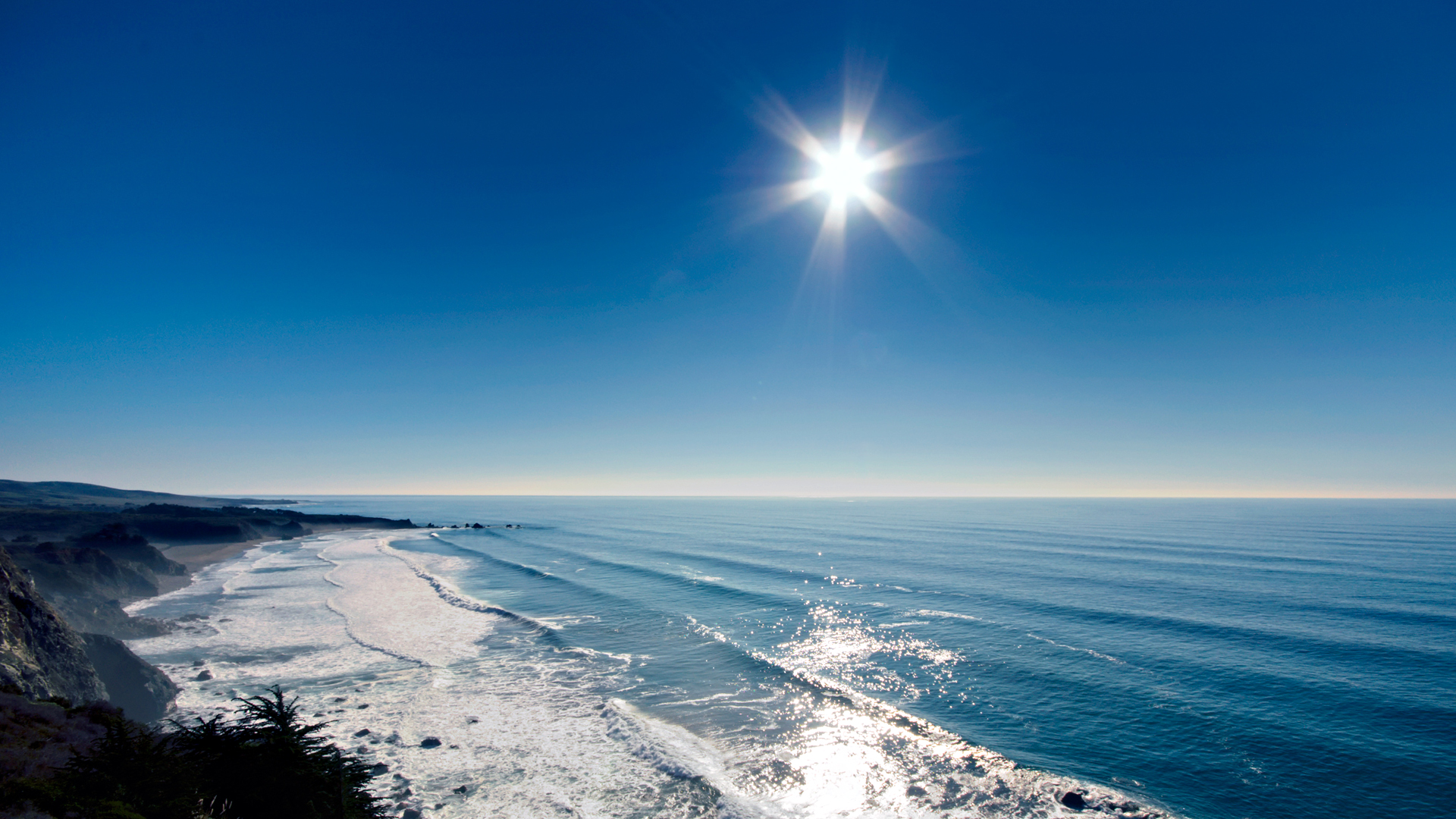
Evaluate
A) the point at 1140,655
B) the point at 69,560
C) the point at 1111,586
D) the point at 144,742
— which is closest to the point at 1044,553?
the point at 1111,586

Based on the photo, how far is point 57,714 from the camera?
12.8 metres

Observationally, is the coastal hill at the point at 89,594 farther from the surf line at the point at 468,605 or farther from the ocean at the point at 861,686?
the surf line at the point at 468,605

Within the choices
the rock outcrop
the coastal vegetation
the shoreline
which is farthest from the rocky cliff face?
Answer: the shoreline

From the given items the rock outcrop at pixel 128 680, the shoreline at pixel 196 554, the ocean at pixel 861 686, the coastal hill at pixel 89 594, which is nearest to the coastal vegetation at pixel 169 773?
the coastal hill at pixel 89 594

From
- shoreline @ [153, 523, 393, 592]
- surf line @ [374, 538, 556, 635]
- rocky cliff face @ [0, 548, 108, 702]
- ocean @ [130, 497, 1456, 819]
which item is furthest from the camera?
shoreline @ [153, 523, 393, 592]

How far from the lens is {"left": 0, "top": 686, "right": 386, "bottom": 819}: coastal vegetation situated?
926 centimetres

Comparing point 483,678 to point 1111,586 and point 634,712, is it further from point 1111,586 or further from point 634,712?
point 1111,586

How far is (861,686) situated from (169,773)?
25224 millimetres

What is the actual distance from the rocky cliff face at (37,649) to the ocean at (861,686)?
14.8 feet

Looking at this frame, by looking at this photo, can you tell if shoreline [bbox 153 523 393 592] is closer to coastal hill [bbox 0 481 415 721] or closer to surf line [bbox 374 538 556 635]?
coastal hill [bbox 0 481 415 721]

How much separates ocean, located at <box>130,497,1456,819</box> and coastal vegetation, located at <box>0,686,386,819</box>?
6325mm

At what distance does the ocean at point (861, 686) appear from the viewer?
18766 millimetres

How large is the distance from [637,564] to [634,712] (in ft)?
153

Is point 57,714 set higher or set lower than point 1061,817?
higher
